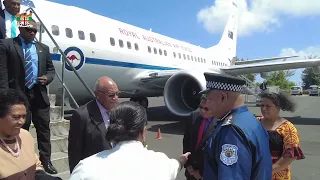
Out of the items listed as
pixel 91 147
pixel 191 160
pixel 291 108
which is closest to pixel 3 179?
pixel 91 147

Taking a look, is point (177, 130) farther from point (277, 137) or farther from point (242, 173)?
point (242, 173)

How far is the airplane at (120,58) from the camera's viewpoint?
8562mm

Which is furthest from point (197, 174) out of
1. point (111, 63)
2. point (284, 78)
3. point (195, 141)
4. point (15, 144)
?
point (284, 78)

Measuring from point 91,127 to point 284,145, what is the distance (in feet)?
5.58

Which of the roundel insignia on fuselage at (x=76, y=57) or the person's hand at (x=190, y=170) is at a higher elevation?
the roundel insignia on fuselage at (x=76, y=57)

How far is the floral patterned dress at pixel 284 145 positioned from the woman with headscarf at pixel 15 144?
1826mm

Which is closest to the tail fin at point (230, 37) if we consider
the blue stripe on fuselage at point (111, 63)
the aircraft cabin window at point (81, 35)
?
the blue stripe on fuselage at point (111, 63)

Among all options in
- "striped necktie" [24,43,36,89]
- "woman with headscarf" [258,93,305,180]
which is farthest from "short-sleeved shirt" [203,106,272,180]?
"striped necktie" [24,43,36,89]

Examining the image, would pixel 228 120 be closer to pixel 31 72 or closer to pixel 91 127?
pixel 91 127

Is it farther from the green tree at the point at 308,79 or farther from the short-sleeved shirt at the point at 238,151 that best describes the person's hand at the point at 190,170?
the green tree at the point at 308,79

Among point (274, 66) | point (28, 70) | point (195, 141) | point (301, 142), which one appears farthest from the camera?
point (274, 66)

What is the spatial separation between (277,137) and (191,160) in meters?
0.81

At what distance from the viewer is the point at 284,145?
289 centimetres

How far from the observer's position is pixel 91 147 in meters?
2.89
